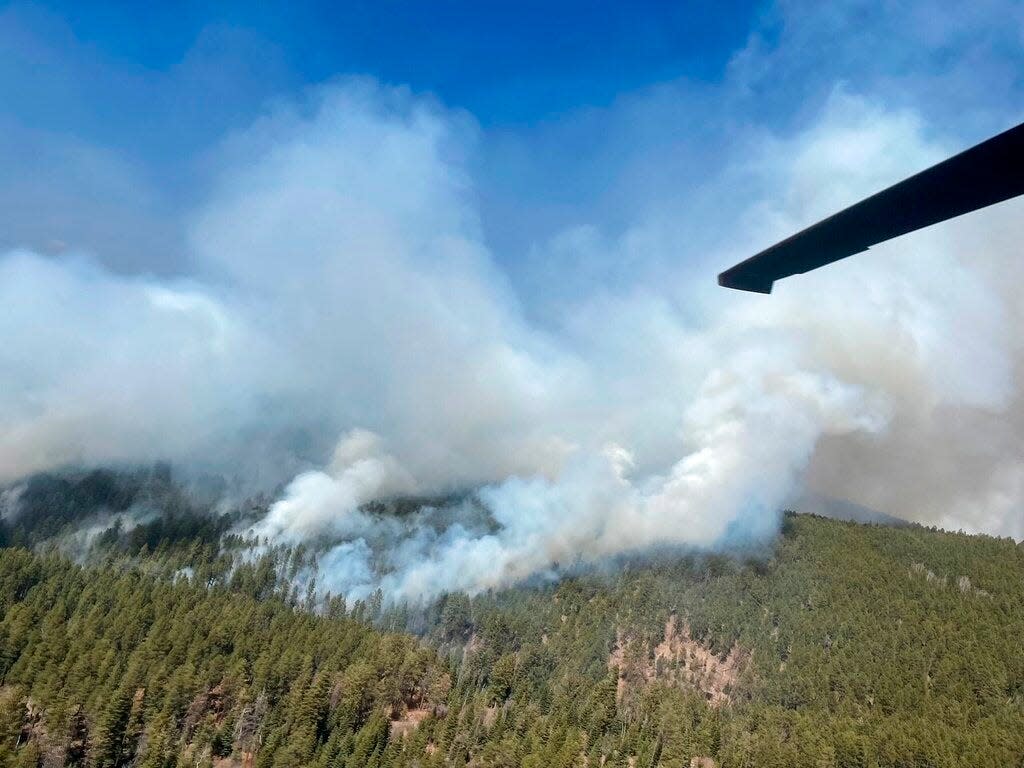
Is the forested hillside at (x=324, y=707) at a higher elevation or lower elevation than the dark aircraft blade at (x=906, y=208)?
lower

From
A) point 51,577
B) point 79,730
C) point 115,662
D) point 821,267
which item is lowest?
point 79,730

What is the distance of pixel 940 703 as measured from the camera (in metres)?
164

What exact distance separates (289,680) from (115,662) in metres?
29.8

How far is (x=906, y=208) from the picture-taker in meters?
4.26

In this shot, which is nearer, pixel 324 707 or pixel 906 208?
pixel 906 208

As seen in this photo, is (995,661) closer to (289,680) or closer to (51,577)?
(289,680)

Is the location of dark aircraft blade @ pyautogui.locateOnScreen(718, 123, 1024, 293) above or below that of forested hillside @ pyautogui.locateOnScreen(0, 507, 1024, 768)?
above

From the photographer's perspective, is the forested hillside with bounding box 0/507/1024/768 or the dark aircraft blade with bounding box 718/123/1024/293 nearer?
the dark aircraft blade with bounding box 718/123/1024/293

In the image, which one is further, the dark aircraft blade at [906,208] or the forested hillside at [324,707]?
the forested hillside at [324,707]

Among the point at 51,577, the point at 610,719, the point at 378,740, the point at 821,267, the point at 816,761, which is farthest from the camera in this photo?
the point at 51,577

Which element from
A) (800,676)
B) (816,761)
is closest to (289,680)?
(816,761)

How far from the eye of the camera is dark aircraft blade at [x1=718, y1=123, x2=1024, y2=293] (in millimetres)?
3650

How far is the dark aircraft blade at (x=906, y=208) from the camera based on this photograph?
3650 millimetres

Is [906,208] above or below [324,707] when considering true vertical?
above
